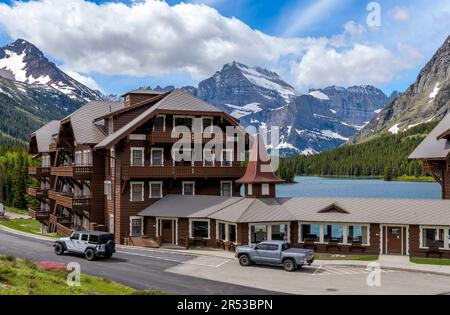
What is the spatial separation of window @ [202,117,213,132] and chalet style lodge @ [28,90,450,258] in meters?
0.11

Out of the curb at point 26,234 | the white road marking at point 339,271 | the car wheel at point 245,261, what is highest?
the car wheel at point 245,261

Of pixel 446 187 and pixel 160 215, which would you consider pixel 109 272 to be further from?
pixel 446 187

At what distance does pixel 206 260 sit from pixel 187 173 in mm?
14428

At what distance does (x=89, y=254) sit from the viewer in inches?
1476

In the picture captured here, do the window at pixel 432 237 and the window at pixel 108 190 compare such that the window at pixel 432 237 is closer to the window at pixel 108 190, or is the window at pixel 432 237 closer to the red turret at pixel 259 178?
the red turret at pixel 259 178

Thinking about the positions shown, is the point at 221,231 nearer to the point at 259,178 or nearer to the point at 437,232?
the point at 259,178

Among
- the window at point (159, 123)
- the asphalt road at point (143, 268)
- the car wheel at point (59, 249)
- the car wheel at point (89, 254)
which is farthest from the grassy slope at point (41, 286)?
the window at point (159, 123)

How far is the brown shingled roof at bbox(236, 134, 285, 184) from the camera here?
46.5 m

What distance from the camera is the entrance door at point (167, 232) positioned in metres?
49.1

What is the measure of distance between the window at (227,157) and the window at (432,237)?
22.5 m
